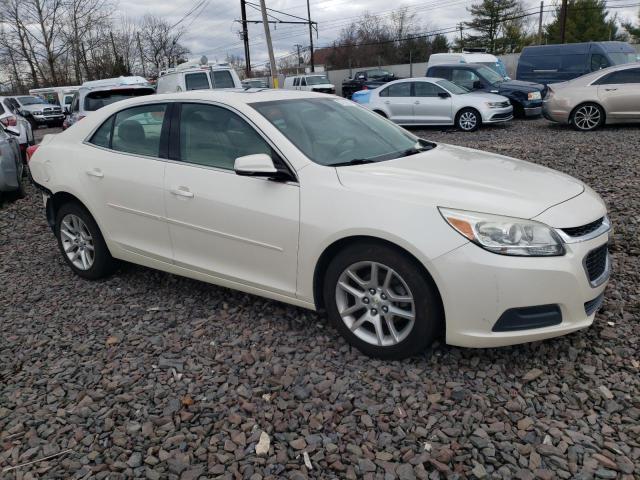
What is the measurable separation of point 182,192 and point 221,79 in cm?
1180

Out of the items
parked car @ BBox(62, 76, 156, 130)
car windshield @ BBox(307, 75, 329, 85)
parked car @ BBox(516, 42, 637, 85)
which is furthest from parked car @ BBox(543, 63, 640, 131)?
car windshield @ BBox(307, 75, 329, 85)

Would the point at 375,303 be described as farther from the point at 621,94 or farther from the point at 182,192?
the point at 621,94

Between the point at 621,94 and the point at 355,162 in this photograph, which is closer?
the point at 355,162

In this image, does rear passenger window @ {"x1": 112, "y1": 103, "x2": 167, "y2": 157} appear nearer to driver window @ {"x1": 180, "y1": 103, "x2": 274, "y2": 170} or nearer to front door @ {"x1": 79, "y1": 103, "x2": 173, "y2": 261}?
front door @ {"x1": 79, "y1": 103, "x2": 173, "y2": 261}

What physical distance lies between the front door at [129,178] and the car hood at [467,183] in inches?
58.0

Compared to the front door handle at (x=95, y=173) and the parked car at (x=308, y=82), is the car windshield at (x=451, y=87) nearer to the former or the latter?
the front door handle at (x=95, y=173)

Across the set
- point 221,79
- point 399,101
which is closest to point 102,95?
point 221,79

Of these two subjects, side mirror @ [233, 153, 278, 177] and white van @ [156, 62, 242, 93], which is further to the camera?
white van @ [156, 62, 242, 93]

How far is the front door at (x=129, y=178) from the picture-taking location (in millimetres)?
3818

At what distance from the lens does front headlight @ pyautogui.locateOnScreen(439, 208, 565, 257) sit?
2.63 metres

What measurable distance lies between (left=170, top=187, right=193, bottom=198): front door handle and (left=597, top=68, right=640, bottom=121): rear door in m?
10.8

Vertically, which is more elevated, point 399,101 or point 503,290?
point 503,290

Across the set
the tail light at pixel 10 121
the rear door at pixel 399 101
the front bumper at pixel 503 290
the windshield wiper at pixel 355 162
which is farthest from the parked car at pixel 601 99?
the tail light at pixel 10 121

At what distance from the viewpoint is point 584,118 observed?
11656 mm
